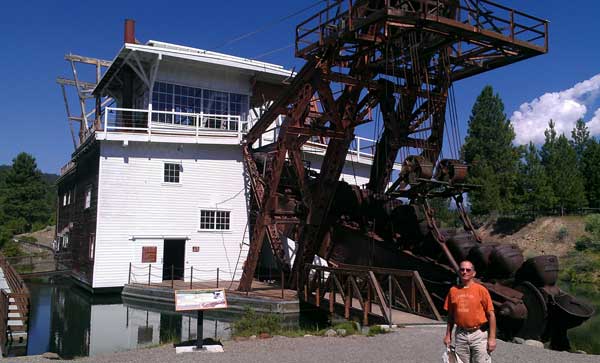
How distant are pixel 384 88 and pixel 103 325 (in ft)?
33.7

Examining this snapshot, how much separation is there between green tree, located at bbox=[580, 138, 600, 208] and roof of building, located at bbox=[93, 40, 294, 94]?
35954 millimetres

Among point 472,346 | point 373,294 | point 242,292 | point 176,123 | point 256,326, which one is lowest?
point 256,326

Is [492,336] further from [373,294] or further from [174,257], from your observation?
[174,257]

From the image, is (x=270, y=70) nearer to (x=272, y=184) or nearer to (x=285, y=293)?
(x=272, y=184)

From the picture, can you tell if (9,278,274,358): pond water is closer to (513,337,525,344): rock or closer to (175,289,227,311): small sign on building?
(175,289,227,311): small sign on building

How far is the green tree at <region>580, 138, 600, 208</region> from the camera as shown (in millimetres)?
48094

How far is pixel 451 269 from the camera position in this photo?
1285cm

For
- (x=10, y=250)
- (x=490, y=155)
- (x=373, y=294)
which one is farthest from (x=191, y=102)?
(x=490, y=155)

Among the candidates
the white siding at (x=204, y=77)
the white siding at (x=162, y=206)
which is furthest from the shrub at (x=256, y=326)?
the white siding at (x=204, y=77)

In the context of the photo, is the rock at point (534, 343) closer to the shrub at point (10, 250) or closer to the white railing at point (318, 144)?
the white railing at point (318, 144)

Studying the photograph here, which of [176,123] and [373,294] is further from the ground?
[176,123]

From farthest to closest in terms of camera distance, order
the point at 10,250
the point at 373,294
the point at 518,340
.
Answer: the point at 10,250 → the point at 373,294 → the point at 518,340

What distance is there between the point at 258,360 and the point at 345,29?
8025 millimetres

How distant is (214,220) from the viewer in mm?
21188
